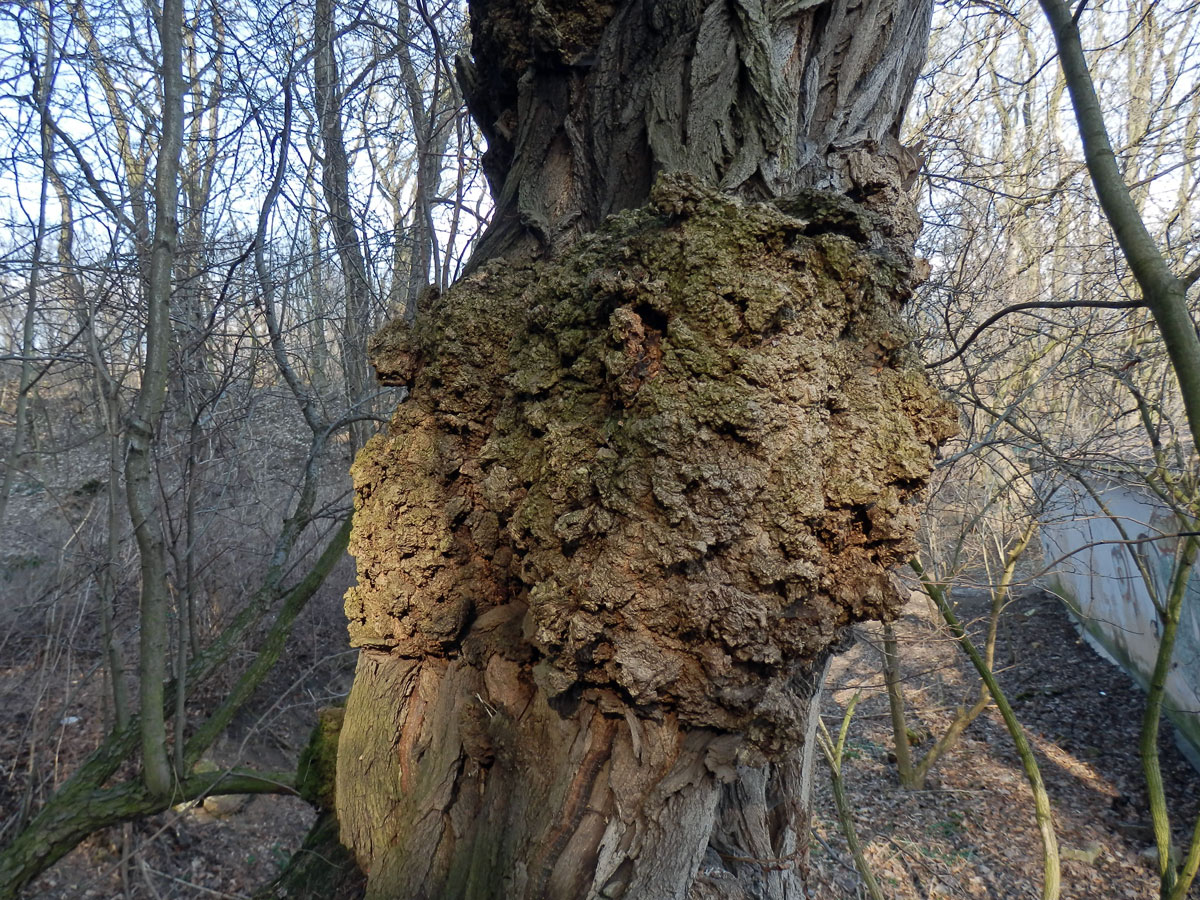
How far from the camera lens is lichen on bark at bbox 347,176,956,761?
1133 millimetres

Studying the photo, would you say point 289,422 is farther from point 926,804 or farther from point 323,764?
point 926,804

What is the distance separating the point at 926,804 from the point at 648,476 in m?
7.66

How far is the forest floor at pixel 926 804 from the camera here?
4.52 meters

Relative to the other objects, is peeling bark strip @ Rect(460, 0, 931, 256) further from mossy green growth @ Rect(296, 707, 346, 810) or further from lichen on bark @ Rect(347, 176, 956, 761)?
mossy green growth @ Rect(296, 707, 346, 810)

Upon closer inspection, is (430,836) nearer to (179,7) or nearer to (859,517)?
(859,517)

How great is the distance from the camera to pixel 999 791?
7.12m

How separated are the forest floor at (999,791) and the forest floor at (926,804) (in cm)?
2

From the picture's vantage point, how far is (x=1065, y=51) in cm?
185

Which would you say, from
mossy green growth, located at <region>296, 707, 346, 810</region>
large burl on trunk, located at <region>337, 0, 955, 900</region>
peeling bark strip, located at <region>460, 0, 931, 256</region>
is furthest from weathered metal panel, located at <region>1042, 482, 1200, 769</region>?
mossy green growth, located at <region>296, 707, 346, 810</region>

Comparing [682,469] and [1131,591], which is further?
[1131,591]

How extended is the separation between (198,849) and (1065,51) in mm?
6459

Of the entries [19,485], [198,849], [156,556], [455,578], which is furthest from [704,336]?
[19,485]

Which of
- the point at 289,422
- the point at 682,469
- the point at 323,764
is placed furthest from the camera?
the point at 289,422

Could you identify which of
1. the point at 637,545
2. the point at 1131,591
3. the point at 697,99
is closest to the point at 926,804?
the point at 1131,591
